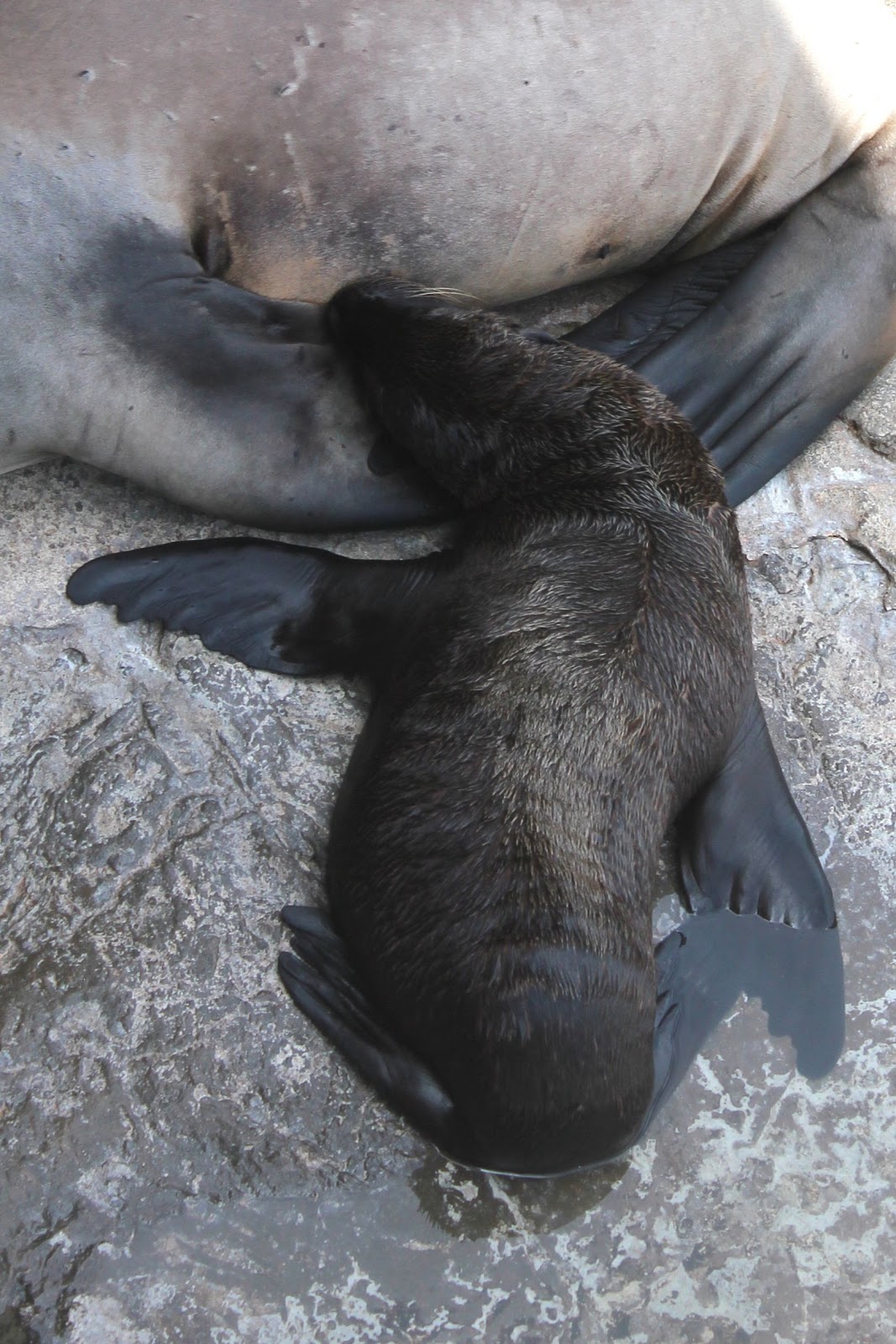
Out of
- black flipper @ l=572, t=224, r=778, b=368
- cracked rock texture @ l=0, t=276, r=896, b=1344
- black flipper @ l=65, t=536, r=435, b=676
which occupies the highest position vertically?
black flipper @ l=572, t=224, r=778, b=368

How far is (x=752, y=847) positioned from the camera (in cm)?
247

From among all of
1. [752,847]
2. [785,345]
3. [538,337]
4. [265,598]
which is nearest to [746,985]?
[752,847]

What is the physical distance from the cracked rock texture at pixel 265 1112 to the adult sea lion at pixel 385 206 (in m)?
0.42

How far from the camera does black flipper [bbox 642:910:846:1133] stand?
2277 millimetres

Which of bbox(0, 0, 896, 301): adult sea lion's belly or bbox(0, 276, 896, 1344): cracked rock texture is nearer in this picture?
bbox(0, 276, 896, 1344): cracked rock texture

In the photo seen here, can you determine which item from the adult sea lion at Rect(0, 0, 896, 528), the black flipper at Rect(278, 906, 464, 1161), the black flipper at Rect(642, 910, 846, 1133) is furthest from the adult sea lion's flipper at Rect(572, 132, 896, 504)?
the black flipper at Rect(278, 906, 464, 1161)

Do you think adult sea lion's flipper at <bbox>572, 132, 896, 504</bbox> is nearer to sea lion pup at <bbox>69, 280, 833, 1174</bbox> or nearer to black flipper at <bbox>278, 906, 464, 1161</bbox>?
sea lion pup at <bbox>69, 280, 833, 1174</bbox>

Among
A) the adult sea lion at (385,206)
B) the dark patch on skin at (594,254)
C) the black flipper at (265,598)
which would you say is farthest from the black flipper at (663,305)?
the black flipper at (265,598)

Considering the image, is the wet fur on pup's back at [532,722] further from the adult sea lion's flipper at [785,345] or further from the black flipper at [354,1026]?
the adult sea lion's flipper at [785,345]

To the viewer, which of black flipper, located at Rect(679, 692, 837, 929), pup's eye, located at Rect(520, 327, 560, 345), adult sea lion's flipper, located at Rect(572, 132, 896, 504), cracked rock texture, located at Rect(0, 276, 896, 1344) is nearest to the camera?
cracked rock texture, located at Rect(0, 276, 896, 1344)

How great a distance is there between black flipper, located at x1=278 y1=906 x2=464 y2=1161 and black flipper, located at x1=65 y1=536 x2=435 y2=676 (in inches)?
20.7

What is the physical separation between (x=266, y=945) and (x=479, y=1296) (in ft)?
2.06

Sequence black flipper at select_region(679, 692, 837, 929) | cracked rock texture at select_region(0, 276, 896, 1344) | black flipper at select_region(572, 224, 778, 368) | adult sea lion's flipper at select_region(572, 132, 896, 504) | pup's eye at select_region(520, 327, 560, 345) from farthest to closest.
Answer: black flipper at select_region(572, 224, 778, 368) < adult sea lion's flipper at select_region(572, 132, 896, 504) < pup's eye at select_region(520, 327, 560, 345) < black flipper at select_region(679, 692, 837, 929) < cracked rock texture at select_region(0, 276, 896, 1344)

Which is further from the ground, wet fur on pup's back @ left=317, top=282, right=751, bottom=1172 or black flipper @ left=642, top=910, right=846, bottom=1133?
wet fur on pup's back @ left=317, top=282, right=751, bottom=1172
